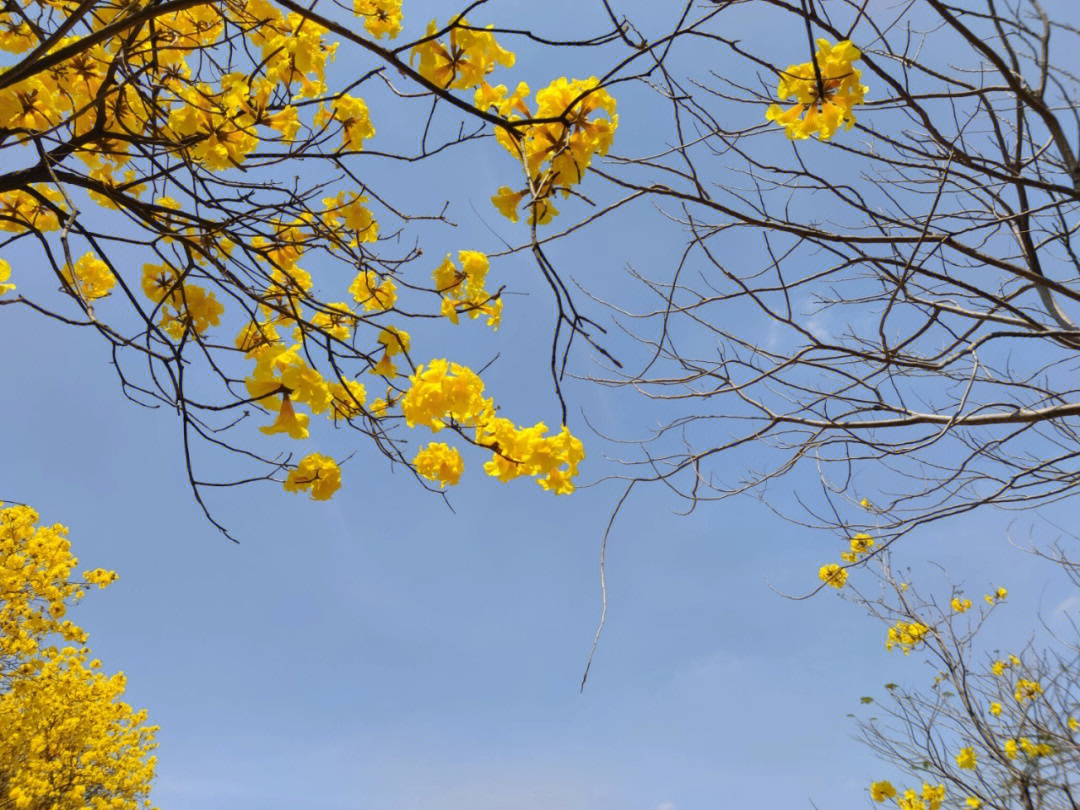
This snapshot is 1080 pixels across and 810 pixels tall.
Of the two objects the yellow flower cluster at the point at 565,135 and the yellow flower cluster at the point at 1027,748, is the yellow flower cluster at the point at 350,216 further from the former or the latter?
the yellow flower cluster at the point at 1027,748

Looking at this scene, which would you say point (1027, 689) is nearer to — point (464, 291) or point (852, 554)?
point (852, 554)

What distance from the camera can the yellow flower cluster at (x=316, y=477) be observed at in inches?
69.7

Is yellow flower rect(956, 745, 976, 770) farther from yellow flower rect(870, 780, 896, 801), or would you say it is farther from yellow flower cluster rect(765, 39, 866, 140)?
yellow flower cluster rect(765, 39, 866, 140)

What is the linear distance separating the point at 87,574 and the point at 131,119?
761cm

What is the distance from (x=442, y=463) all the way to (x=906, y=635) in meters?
5.46

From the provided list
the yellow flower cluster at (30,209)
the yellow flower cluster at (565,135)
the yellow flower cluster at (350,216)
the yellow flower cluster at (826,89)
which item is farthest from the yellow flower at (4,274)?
the yellow flower cluster at (826,89)

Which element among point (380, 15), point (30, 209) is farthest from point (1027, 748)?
point (30, 209)

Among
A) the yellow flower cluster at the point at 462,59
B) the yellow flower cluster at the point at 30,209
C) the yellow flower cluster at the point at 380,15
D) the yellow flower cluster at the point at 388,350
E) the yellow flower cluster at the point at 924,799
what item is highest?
the yellow flower cluster at the point at 380,15

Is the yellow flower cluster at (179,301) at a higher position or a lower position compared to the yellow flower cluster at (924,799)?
higher

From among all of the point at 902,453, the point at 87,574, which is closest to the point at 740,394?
the point at 902,453

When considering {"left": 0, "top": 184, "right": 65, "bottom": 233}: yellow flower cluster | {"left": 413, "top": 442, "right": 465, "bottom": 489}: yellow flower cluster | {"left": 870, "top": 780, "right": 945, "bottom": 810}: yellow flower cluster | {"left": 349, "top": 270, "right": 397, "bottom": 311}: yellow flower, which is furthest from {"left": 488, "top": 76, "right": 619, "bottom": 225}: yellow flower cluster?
{"left": 870, "top": 780, "right": 945, "bottom": 810}: yellow flower cluster

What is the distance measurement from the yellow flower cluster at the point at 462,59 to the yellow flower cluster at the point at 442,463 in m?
0.86

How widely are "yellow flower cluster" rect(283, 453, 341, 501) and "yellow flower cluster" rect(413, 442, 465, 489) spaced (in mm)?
253

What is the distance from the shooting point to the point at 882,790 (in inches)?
249
